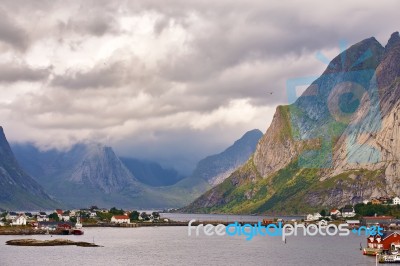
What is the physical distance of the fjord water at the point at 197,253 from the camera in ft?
408

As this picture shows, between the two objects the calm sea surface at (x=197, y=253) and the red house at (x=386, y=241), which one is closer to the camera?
the calm sea surface at (x=197, y=253)

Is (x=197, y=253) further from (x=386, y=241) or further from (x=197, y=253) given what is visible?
(x=386, y=241)

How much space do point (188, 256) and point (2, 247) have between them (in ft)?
152

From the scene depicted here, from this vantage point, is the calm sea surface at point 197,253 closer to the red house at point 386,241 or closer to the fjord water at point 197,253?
the fjord water at point 197,253

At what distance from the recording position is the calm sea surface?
124 m

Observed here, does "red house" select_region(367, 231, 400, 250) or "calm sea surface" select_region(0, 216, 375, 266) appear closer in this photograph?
"calm sea surface" select_region(0, 216, 375, 266)

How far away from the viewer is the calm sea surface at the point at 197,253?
124 metres

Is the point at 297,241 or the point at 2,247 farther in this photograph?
the point at 297,241

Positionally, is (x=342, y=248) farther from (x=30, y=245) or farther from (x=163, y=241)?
(x=30, y=245)

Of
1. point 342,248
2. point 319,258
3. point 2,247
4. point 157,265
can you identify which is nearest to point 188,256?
point 157,265

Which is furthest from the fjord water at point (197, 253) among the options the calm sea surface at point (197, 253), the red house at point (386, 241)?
the red house at point (386, 241)

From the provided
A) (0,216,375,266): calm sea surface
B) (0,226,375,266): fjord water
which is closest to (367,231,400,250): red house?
(0,226,375,266): fjord water

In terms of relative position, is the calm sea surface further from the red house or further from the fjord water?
the red house

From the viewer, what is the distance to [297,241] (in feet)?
582
